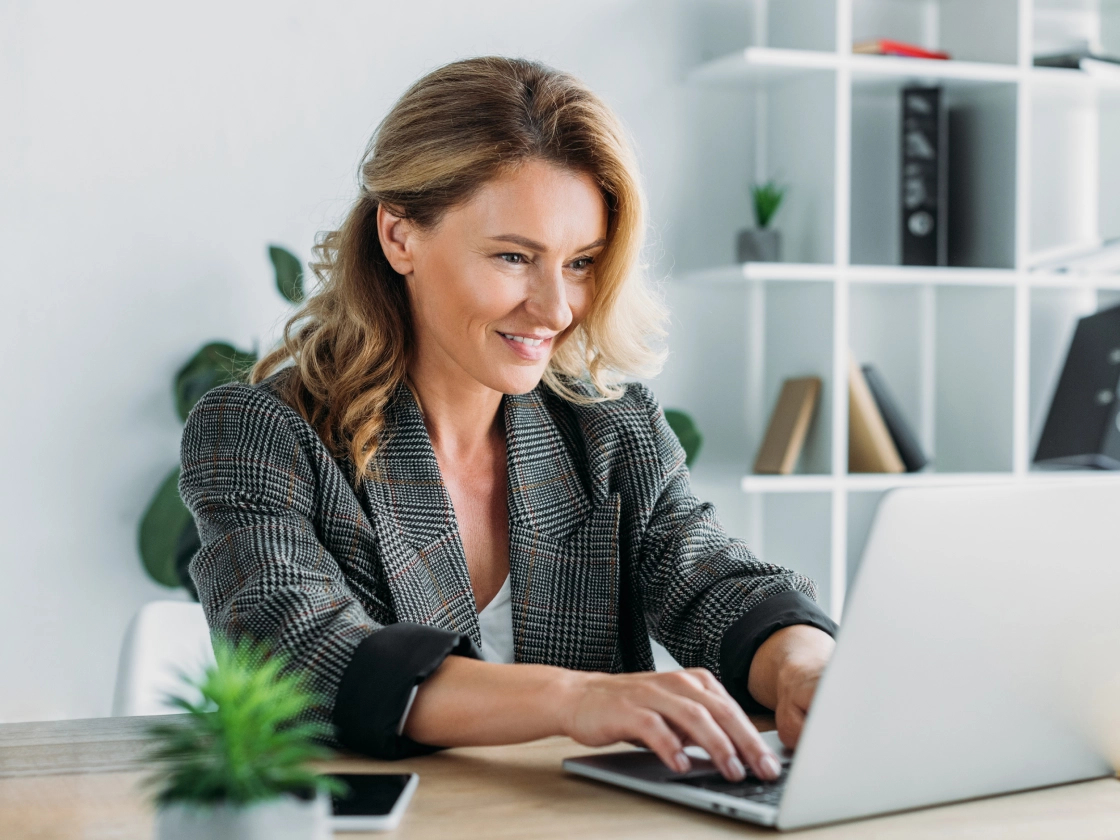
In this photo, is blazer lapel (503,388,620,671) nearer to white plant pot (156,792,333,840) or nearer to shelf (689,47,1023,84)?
white plant pot (156,792,333,840)

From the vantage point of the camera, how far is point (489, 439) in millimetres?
1580

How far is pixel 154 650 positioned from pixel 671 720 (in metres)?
0.99

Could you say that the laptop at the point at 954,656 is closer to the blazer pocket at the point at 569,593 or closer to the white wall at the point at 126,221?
the blazer pocket at the point at 569,593

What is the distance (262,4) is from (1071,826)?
240 centimetres

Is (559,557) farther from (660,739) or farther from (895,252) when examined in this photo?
(895,252)

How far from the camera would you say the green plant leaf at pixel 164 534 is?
8.18 ft

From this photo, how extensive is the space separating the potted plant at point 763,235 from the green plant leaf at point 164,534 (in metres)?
1.35

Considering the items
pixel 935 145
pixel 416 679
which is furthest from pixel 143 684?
pixel 935 145

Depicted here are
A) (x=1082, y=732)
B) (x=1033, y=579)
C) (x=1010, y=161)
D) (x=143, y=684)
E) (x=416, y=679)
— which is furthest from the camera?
(x=1010, y=161)

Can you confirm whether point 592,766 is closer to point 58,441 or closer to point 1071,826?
point 1071,826

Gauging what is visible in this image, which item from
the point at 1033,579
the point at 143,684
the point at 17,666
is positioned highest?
the point at 1033,579

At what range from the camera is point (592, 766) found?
2.86ft

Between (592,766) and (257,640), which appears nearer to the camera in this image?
(592,766)

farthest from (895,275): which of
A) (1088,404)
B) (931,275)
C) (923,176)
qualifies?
(1088,404)
